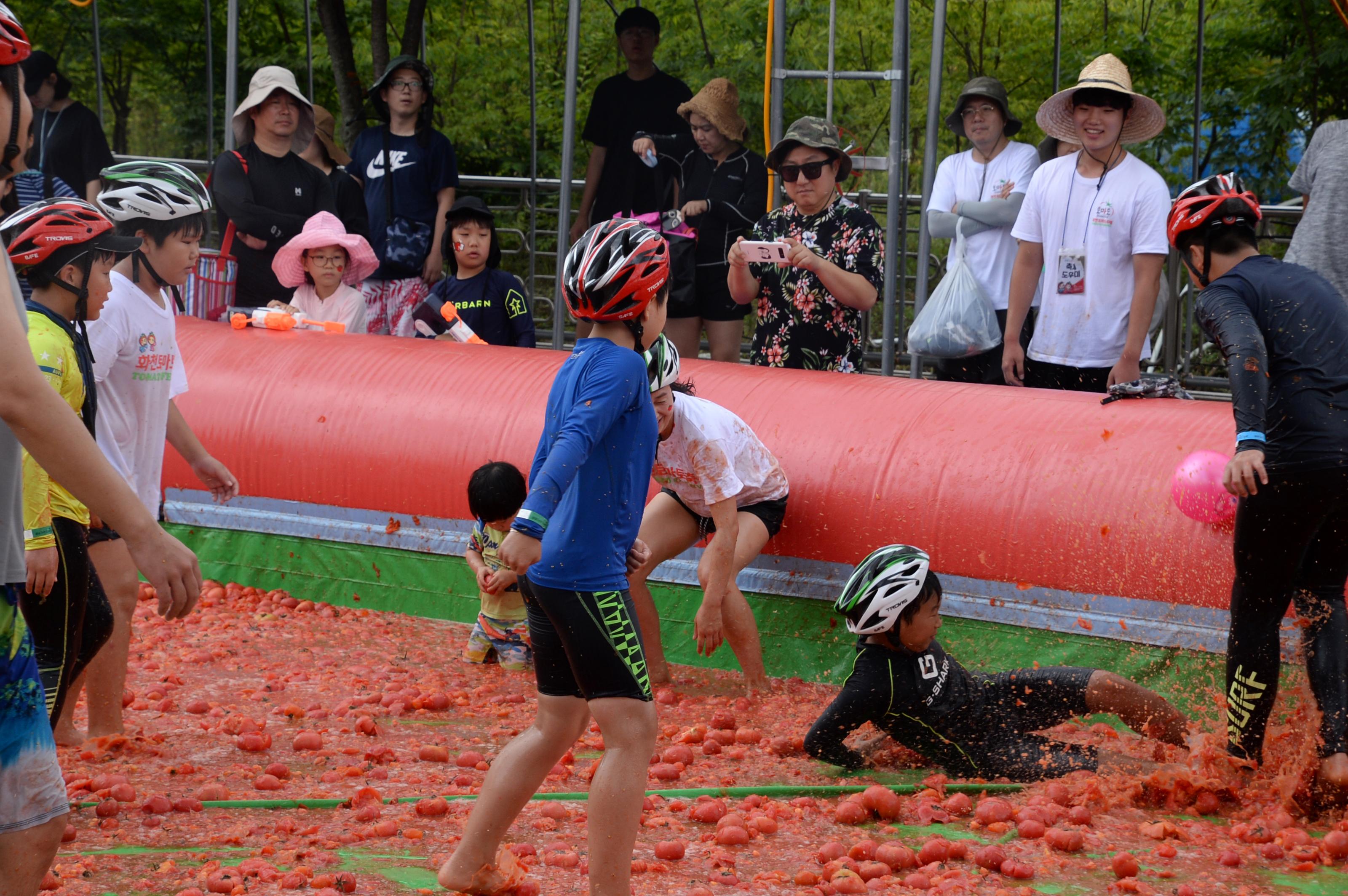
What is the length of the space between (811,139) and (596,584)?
3.51 m

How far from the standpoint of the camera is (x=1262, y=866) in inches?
157

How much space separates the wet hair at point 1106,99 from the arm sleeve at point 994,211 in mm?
688

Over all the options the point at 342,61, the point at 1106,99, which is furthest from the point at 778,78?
the point at 342,61

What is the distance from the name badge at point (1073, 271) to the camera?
20.5ft

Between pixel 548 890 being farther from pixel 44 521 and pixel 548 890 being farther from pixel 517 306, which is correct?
pixel 517 306

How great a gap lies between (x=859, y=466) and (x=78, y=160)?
271 inches

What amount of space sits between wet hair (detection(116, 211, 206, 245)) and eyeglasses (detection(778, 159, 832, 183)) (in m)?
2.73

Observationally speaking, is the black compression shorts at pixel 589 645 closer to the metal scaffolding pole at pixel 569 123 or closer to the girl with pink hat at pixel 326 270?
the metal scaffolding pole at pixel 569 123

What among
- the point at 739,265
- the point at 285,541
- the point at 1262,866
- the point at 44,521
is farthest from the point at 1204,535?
A: the point at 285,541

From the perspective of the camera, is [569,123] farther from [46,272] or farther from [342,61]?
[342,61]

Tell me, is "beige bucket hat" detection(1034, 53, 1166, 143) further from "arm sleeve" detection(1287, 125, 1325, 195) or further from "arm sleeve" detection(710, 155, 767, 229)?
"arm sleeve" detection(710, 155, 767, 229)

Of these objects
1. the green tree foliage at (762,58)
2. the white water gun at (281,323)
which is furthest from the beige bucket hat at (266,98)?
the green tree foliage at (762,58)

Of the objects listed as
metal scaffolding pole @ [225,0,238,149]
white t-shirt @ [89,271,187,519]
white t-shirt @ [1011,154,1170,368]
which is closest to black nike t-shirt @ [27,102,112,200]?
metal scaffolding pole @ [225,0,238,149]

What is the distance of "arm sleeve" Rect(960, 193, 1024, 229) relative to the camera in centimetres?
693
